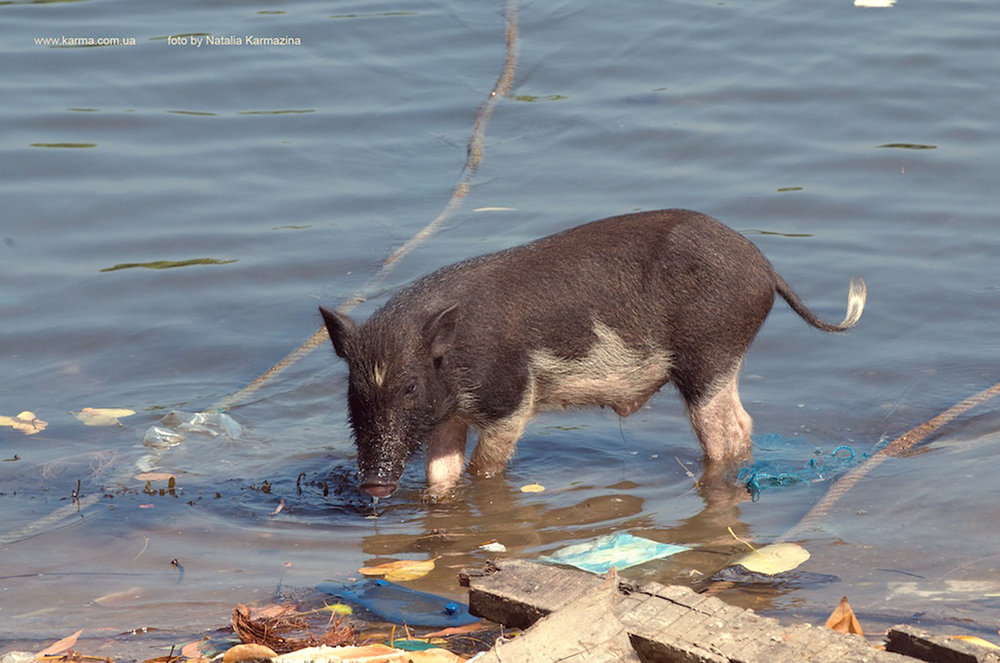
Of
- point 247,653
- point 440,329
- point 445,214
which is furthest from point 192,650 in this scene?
point 445,214

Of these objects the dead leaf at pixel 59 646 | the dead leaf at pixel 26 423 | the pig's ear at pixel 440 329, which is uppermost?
the pig's ear at pixel 440 329

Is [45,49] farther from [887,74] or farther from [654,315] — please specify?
[654,315]

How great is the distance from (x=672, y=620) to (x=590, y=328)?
2.78 m

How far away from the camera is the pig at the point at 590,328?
239 inches

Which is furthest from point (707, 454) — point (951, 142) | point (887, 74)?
point (887, 74)

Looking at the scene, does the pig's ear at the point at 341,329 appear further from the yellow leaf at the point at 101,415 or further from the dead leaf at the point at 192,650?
the dead leaf at the point at 192,650

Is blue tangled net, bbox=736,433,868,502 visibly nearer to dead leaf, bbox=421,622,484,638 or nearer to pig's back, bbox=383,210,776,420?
pig's back, bbox=383,210,776,420

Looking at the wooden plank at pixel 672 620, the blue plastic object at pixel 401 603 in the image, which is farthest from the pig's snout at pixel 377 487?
the wooden plank at pixel 672 620

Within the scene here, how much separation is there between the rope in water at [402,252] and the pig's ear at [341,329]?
1.23 m

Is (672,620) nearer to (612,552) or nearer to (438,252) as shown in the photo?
(612,552)

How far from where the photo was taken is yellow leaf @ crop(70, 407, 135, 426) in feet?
22.5

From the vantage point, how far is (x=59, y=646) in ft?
13.9

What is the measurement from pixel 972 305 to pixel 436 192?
3.79 metres

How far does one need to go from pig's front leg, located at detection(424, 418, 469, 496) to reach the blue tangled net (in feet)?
4.18
